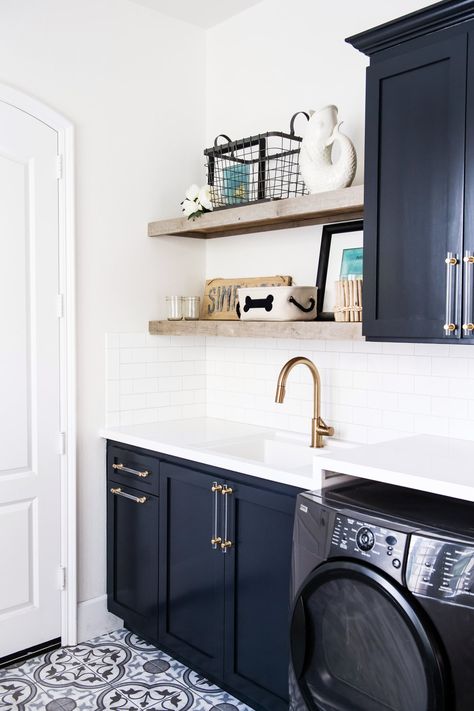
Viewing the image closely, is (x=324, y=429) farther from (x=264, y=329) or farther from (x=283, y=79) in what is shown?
(x=283, y=79)

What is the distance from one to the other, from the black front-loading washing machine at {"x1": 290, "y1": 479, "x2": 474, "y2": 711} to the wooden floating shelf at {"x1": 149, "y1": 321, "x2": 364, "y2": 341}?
570 mm

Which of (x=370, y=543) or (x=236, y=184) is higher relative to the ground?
(x=236, y=184)

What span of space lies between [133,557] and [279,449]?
81cm

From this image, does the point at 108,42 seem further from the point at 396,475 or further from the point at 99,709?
the point at 99,709

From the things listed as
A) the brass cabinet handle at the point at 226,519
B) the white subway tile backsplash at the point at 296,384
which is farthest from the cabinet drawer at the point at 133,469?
the brass cabinet handle at the point at 226,519

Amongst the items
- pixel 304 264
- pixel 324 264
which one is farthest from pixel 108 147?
pixel 324 264

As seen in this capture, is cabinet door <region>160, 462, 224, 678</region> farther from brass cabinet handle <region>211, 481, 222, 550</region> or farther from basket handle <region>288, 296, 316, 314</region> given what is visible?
basket handle <region>288, 296, 316, 314</region>

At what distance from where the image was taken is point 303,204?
104 inches

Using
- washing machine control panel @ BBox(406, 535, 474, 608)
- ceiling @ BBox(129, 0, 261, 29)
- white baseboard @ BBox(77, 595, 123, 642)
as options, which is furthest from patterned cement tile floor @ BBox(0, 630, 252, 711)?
ceiling @ BBox(129, 0, 261, 29)

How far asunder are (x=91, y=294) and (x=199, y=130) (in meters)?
1.07

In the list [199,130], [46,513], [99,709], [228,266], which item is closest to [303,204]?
[228,266]

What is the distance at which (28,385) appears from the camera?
2996mm

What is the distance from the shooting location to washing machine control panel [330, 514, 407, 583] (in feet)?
5.78

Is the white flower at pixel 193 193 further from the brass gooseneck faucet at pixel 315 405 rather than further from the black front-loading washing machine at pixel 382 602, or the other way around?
the black front-loading washing machine at pixel 382 602
